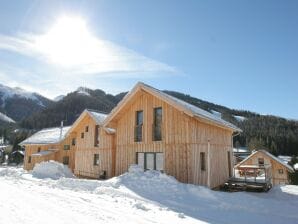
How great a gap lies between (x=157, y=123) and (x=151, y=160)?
2.51 metres

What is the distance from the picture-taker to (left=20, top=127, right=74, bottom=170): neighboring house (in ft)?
113

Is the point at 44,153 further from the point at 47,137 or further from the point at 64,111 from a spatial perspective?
the point at 64,111

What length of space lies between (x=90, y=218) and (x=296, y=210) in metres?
8.60

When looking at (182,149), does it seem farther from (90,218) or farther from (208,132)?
(90,218)

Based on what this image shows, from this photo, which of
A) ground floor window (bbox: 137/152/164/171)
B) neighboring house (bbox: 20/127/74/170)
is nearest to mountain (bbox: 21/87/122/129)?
neighboring house (bbox: 20/127/74/170)

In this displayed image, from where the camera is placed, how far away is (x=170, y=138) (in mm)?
17469

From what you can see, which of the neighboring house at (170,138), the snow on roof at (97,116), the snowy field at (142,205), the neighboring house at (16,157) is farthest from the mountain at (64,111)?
the snowy field at (142,205)

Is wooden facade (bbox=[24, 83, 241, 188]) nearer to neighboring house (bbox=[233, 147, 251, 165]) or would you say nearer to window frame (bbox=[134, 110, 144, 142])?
window frame (bbox=[134, 110, 144, 142])

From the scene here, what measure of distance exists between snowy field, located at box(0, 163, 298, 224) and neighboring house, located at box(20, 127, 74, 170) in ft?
62.3

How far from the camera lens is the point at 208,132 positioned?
60.1ft

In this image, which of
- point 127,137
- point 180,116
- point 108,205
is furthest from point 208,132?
point 108,205

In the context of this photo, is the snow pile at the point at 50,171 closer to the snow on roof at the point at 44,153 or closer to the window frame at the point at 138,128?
the window frame at the point at 138,128

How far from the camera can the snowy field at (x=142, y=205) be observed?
8.23 metres

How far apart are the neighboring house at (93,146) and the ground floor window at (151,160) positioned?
4.74 meters
